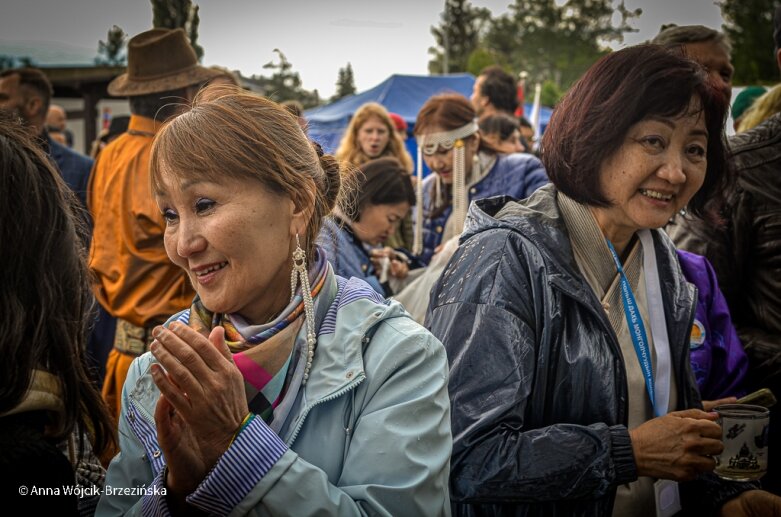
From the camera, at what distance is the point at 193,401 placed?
5.04 ft

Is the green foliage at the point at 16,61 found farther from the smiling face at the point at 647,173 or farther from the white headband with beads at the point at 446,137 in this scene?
the smiling face at the point at 647,173

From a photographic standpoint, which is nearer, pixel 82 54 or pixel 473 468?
pixel 473 468

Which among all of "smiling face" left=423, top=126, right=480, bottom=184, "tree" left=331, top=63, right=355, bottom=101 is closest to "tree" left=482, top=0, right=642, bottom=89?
"tree" left=331, top=63, right=355, bottom=101

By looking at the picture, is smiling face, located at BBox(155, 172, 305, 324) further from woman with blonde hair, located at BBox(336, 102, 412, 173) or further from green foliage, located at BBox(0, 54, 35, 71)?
green foliage, located at BBox(0, 54, 35, 71)

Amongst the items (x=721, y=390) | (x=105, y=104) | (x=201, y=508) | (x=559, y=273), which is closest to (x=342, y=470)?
(x=201, y=508)

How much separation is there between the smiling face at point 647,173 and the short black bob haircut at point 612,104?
0.03m

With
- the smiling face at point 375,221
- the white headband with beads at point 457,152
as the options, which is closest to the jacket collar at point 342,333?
the smiling face at point 375,221

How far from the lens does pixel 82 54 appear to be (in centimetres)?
1056

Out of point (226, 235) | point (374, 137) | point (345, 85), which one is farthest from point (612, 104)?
point (345, 85)

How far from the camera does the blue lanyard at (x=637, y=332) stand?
2.26 metres

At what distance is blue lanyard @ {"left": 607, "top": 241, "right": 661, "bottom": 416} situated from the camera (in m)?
2.26

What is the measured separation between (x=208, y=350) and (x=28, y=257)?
2.06 feet

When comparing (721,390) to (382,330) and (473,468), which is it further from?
(382,330)

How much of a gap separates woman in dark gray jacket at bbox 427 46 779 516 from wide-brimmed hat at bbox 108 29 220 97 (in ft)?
8.63
